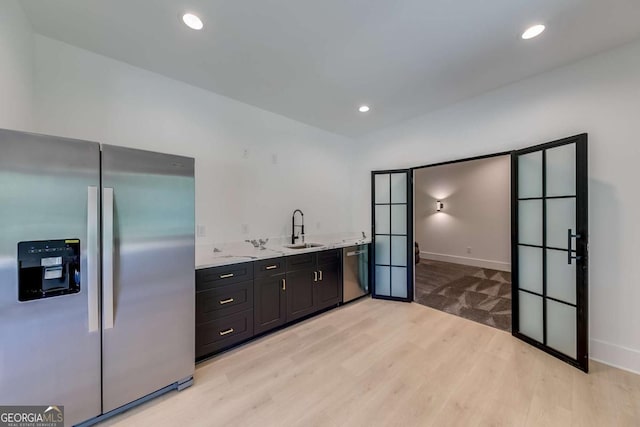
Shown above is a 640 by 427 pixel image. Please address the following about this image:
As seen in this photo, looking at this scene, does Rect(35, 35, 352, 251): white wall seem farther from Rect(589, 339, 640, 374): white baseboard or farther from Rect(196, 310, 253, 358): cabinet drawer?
Rect(589, 339, 640, 374): white baseboard

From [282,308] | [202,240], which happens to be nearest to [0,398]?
[202,240]

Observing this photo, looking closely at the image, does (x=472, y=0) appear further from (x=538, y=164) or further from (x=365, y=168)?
(x=365, y=168)

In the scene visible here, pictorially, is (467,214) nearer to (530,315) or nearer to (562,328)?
(530,315)

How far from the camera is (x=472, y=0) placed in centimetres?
166

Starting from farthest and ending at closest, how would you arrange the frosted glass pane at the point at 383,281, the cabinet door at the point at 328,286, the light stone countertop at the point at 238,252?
the frosted glass pane at the point at 383,281, the cabinet door at the point at 328,286, the light stone countertop at the point at 238,252

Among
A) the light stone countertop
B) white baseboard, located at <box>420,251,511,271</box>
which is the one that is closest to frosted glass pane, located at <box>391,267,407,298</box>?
the light stone countertop

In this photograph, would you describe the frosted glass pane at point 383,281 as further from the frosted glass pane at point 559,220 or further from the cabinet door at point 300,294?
the frosted glass pane at point 559,220

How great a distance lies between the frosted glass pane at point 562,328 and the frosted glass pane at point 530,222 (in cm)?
64

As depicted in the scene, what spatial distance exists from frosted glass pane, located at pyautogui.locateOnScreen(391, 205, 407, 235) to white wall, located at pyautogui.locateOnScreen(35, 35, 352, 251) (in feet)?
3.13

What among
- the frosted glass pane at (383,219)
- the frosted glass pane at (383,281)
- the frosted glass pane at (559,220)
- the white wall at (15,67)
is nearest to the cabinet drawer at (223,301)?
the white wall at (15,67)

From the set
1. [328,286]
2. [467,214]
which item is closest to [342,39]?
[328,286]

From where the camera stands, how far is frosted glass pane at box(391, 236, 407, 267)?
3859 millimetres

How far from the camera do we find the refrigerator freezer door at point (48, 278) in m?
1.32

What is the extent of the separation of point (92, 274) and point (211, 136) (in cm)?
193
